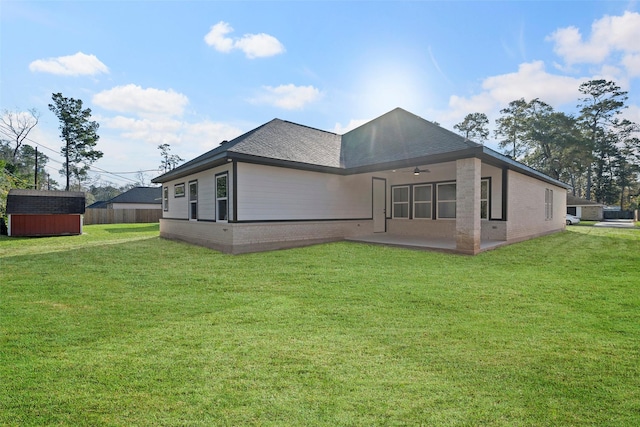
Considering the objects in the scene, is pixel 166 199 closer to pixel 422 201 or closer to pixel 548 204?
pixel 422 201

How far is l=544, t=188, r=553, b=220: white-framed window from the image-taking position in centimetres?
1488

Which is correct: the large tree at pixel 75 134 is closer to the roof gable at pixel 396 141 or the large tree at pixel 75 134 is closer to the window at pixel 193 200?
the window at pixel 193 200

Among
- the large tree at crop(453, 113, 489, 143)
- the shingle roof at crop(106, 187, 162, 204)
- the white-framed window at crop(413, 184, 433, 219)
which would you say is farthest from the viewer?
the large tree at crop(453, 113, 489, 143)

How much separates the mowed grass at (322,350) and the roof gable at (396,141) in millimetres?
4916

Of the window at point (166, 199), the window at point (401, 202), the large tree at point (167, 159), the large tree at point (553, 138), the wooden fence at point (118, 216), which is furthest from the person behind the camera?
the large tree at point (167, 159)

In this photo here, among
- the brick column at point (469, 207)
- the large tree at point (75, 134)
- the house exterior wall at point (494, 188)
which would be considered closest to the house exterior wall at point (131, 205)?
the large tree at point (75, 134)

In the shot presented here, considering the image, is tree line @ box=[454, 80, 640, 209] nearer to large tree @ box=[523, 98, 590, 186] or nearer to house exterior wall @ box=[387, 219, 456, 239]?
large tree @ box=[523, 98, 590, 186]

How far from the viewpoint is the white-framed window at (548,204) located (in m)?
14.9

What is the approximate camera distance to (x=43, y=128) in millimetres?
30984

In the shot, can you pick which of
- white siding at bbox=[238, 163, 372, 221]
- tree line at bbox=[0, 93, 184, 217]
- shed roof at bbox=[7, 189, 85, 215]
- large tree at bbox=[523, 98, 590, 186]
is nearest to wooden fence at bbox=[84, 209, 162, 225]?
tree line at bbox=[0, 93, 184, 217]

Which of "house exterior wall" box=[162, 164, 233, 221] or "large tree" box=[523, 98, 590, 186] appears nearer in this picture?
"house exterior wall" box=[162, 164, 233, 221]

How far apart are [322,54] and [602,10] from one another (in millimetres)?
10711

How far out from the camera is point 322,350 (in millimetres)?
2873

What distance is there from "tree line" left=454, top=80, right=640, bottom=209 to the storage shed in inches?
1646
